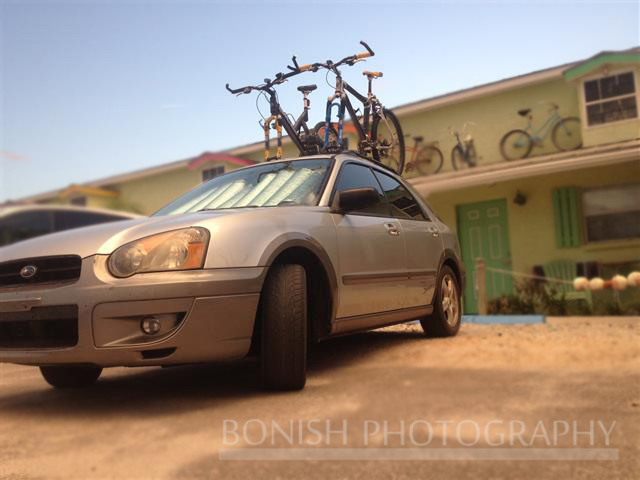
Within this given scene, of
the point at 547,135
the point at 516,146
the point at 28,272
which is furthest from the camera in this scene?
the point at 516,146

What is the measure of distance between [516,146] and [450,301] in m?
6.89

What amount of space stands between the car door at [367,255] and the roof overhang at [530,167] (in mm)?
6059

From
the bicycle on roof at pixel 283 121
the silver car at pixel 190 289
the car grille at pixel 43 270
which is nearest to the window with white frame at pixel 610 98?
the bicycle on roof at pixel 283 121

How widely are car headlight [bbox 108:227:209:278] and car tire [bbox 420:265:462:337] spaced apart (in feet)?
8.10

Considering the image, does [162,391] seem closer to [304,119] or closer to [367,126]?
[304,119]

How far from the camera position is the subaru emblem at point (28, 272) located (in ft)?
9.36

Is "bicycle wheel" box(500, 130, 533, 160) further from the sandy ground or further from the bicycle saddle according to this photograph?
the sandy ground

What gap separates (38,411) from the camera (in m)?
2.88

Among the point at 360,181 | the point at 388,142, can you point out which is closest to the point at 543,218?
the point at 388,142

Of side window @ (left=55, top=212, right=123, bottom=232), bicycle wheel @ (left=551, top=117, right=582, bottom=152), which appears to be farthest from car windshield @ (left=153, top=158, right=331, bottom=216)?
bicycle wheel @ (left=551, top=117, right=582, bottom=152)

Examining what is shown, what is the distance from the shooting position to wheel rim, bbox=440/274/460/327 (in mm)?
4825

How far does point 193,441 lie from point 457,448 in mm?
938

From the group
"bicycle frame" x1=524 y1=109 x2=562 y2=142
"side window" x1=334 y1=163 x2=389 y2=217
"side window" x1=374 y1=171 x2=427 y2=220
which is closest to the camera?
"side window" x1=334 y1=163 x2=389 y2=217

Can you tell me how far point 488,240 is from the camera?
11.6 metres
